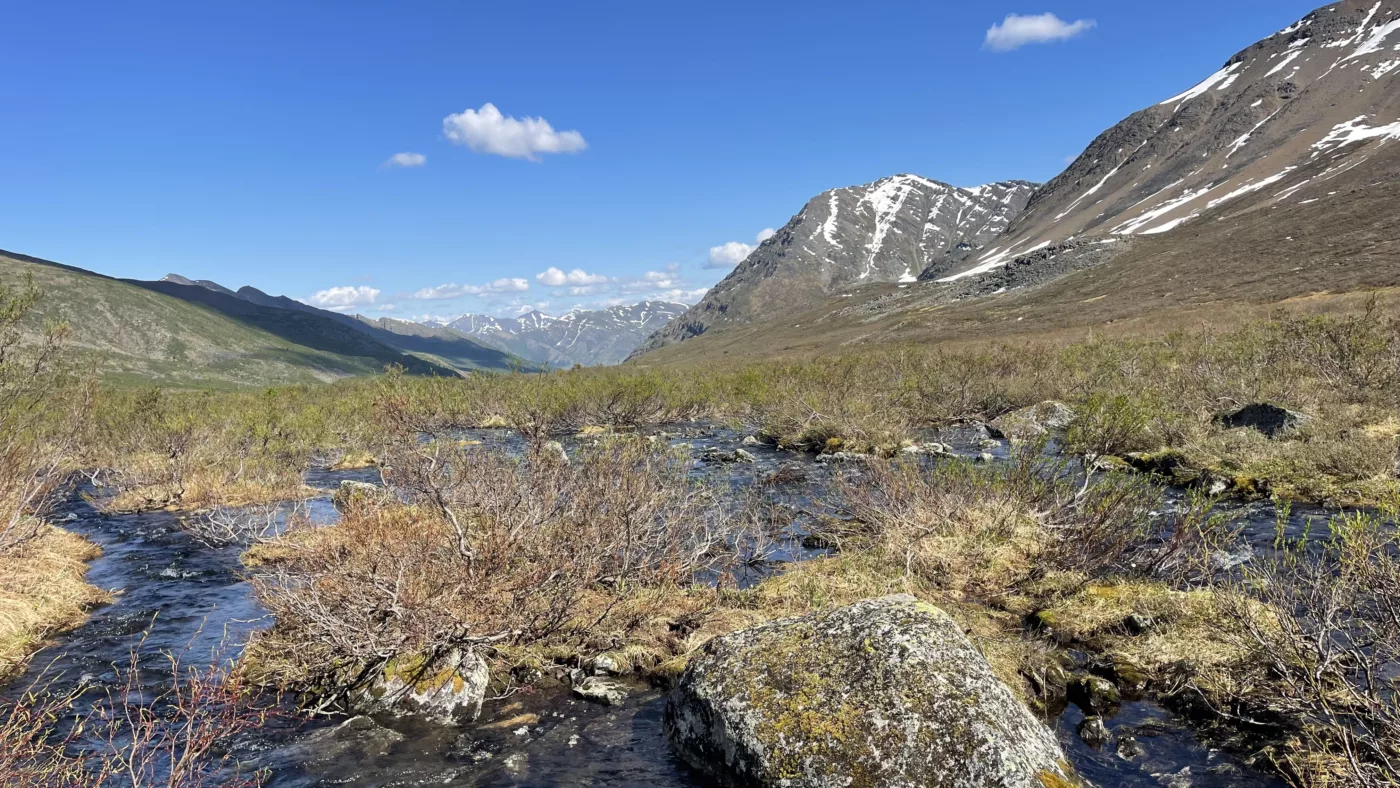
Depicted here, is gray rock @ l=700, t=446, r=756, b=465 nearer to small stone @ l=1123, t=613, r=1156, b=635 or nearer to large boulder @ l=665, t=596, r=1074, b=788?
small stone @ l=1123, t=613, r=1156, b=635

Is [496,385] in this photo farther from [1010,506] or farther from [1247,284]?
[1247,284]

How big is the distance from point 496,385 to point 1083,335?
2041 inches

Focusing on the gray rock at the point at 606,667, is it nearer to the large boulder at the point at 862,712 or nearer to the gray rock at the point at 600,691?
the gray rock at the point at 600,691

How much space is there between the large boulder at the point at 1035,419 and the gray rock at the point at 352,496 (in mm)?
22028

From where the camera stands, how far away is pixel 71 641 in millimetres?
11367

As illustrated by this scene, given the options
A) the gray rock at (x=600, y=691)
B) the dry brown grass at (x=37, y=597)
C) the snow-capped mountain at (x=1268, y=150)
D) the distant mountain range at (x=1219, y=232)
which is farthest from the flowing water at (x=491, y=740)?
the snow-capped mountain at (x=1268, y=150)

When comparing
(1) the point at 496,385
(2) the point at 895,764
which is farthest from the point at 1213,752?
(1) the point at 496,385

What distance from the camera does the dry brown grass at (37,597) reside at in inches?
423

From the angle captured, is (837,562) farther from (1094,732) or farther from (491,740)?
(491,740)

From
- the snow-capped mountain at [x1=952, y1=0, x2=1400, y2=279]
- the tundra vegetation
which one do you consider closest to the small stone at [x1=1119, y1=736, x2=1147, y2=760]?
the tundra vegetation

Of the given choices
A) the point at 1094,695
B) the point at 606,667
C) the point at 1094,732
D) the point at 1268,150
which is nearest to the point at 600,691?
the point at 606,667

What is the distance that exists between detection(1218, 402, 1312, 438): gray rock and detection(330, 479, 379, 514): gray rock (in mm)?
22865

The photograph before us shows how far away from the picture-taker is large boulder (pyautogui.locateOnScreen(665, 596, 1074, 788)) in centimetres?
586

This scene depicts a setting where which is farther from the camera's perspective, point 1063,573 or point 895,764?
point 1063,573
